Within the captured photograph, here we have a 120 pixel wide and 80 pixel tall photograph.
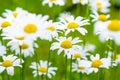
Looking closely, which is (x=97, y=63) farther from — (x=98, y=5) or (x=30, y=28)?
(x=98, y=5)

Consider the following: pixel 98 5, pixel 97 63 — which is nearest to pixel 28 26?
pixel 97 63

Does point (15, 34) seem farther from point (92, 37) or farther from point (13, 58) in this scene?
point (92, 37)

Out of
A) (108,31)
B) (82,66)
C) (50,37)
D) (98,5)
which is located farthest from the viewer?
(98,5)

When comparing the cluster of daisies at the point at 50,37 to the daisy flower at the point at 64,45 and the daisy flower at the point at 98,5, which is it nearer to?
the daisy flower at the point at 64,45

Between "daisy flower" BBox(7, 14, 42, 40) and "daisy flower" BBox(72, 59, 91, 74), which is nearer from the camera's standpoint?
"daisy flower" BBox(7, 14, 42, 40)

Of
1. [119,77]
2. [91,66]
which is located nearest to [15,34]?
[91,66]

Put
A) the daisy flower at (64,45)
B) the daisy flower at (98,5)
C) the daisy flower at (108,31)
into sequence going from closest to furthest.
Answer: the daisy flower at (108,31), the daisy flower at (64,45), the daisy flower at (98,5)

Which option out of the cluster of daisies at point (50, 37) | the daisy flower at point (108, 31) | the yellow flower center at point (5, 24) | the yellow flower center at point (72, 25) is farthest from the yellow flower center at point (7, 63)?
the daisy flower at point (108, 31)

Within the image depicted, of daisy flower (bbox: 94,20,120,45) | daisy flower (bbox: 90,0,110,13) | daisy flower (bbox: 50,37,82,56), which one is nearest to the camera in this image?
daisy flower (bbox: 94,20,120,45)

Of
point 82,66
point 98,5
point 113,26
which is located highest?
point 98,5

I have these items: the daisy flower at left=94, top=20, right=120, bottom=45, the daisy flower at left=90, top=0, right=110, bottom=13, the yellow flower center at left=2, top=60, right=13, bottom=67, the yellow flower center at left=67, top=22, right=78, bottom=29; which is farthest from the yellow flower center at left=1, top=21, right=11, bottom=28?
the daisy flower at left=90, top=0, right=110, bottom=13

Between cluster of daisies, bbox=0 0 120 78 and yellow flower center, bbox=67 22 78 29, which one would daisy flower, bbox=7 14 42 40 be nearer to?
cluster of daisies, bbox=0 0 120 78

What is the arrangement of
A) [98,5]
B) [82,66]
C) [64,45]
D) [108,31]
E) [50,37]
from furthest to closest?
[98,5]
[82,66]
[64,45]
[50,37]
[108,31]
